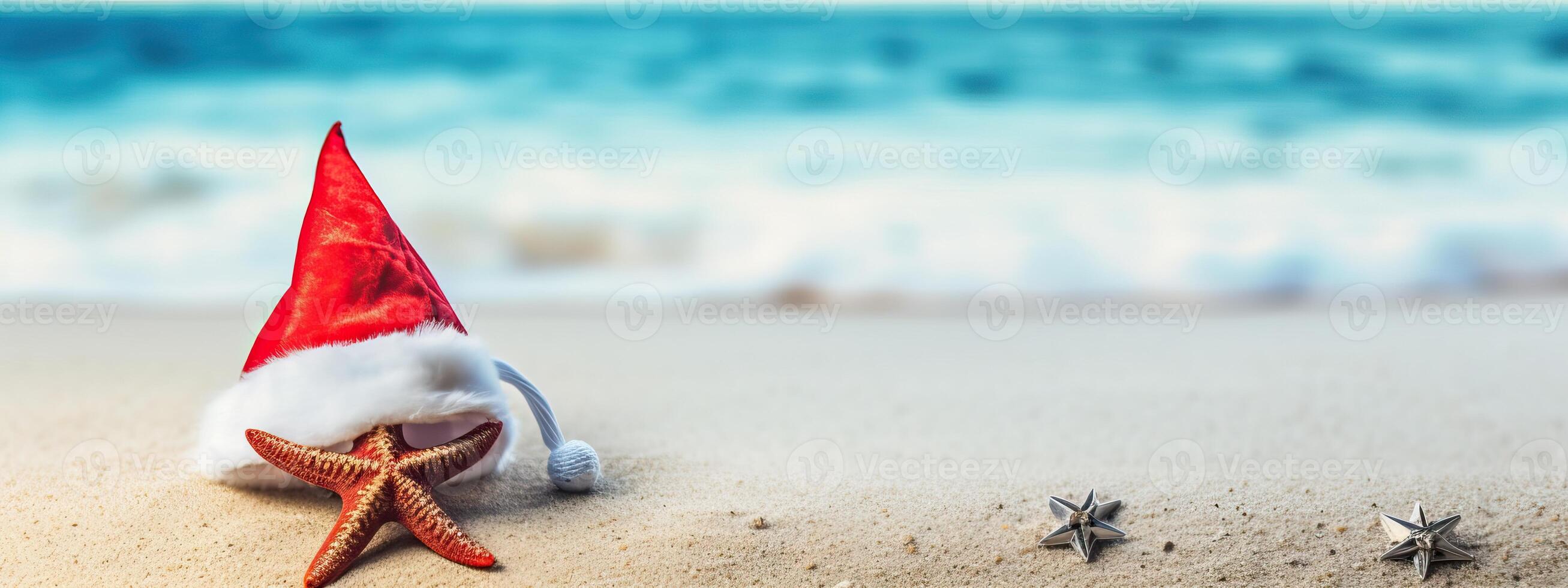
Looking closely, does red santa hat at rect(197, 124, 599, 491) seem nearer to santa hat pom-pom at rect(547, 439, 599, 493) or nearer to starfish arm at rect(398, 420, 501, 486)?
starfish arm at rect(398, 420, 501, 486)

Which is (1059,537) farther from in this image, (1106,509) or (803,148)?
(803,148)

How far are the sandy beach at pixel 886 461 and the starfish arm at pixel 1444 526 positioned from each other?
0.26ft

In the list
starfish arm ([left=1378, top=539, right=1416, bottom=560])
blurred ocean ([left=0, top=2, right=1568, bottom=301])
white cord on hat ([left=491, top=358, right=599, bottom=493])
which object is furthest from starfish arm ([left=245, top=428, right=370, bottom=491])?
blurred ocean ([left=0, top=2, right=1568, bottom=301])

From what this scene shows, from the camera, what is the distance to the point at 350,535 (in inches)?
68.6

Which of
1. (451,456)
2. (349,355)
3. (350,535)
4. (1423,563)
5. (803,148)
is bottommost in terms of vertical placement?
(350,535)

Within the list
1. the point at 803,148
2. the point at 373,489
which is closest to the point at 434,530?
the point at 373,489

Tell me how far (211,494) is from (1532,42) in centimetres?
1080

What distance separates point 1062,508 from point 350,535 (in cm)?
A: 144

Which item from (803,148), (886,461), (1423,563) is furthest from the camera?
(803,148)

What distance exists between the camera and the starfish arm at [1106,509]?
6.61 ft

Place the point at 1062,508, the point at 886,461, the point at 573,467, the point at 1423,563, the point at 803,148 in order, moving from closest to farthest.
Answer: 1. the point at 1423,563
2. the point at 1062,508
3. the point at 573,467
4. the point at 886,461
5. the point at 803,148

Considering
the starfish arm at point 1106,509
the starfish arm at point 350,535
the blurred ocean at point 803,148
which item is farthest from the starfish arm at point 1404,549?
the blurred ocean at point 803,148

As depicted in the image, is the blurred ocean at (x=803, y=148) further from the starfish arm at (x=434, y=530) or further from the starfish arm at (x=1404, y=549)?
the starfish arm at (x=434, y=530)

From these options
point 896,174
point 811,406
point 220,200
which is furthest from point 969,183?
point 220,200
